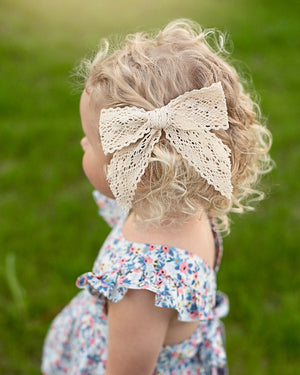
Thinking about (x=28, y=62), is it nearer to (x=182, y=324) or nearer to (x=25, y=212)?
(x=25, y=212)

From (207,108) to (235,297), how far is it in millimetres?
1570

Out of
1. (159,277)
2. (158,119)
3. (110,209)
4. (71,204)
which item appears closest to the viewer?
(158,119)

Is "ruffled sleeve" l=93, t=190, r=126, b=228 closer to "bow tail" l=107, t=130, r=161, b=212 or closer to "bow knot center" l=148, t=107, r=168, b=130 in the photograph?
"bow tail" l=107, t=130, r=161, b=212

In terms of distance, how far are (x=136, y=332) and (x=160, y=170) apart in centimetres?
43

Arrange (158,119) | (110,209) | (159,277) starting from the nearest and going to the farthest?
(158,119) → (159,277) → (110,209)

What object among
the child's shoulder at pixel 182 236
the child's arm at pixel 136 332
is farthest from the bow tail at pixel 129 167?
the child's arm at pixel 136 332

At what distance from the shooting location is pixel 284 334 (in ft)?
7.68

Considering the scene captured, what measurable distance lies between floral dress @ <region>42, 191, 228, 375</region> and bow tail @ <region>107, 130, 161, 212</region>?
19 cm

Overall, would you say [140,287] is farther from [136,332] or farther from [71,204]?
[71,204]

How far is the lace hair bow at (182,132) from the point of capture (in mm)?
1163

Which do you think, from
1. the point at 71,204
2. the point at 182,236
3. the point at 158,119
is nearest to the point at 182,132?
the point at 158,119

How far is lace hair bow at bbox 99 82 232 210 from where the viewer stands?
1.16m

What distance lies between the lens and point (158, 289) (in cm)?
123

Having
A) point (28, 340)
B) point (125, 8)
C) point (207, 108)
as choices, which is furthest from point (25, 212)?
point (125, 8)
